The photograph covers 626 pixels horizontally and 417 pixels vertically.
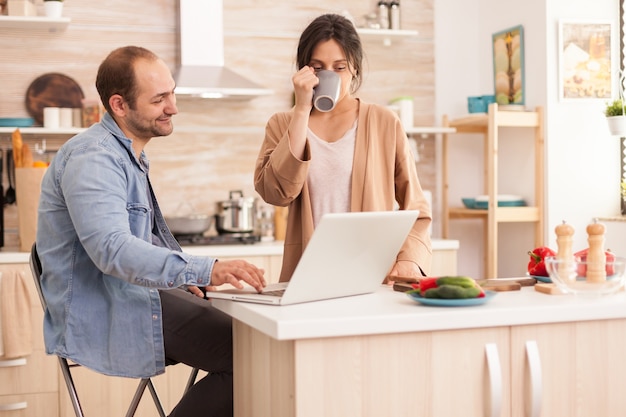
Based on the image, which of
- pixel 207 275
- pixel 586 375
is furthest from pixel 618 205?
pixel 207 275

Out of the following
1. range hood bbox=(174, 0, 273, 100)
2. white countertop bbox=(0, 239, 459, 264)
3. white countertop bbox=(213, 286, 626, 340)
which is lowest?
white countertop bbox=(0, 239, 459, 264)

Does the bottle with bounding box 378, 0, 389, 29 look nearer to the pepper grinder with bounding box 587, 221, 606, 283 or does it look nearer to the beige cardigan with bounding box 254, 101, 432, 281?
the beige cardigan with bounding box 254, 101, 432, 281

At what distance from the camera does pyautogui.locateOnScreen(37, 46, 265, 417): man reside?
1887 millimetres

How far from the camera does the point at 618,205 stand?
4.41 metres

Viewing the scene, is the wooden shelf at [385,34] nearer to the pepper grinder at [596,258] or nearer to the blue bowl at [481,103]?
the blue bowl at [481,103]

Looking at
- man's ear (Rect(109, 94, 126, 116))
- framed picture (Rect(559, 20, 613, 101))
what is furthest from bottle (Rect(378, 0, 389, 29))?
man's ear (Rect(109, 94, 126, 116))

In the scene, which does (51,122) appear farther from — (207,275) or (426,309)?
(426,309)

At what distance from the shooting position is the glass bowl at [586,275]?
6.27ft

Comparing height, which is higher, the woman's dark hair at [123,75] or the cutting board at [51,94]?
the cutting board at [51,94]

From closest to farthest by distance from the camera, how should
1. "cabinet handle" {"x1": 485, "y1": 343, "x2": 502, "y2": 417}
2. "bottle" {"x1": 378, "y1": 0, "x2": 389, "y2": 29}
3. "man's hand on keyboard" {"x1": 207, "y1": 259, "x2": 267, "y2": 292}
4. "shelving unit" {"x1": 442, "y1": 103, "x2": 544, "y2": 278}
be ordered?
1. "cabinet handle" {"x1": 485, "y1": 343, "x2": 502, "y2": 417}
2. "man's hand on keyboard" {"x1": 207, "y1": 259, "x2": 267, "y2": 292}
3. "shelving unit" {"x1": 442, "y1": 103, "x2": 544, "y2": 278}
4. "bottle" {"x1": 378, "y1": 0, "x2": 389, "y2": 29}

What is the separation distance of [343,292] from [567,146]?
2824 mm

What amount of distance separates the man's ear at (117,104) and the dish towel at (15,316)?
6.27 ft

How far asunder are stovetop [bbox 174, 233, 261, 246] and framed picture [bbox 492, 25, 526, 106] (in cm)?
157

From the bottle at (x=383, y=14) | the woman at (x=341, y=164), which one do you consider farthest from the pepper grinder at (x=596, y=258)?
the bottle at (x=383, y=14)
